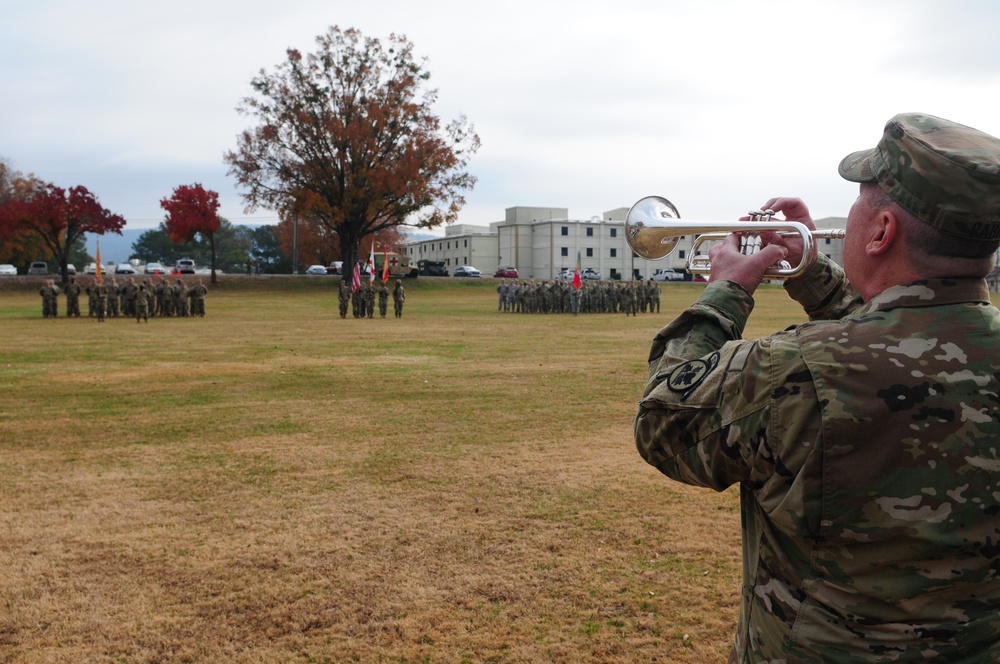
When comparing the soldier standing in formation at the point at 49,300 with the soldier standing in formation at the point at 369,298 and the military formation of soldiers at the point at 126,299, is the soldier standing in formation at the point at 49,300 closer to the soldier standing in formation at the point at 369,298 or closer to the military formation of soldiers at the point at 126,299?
the military formation of soldiers at the point at 126,299

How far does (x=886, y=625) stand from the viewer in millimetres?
1889

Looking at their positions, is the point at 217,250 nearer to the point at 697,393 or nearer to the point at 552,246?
the point at 552,246

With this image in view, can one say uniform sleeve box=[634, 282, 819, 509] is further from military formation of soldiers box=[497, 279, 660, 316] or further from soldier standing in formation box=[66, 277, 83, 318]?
military formation of soldiers box=[497, 279, 660, 316]

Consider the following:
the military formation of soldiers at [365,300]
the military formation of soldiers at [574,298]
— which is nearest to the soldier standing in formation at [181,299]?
the military formation of soldiers at [365,300]

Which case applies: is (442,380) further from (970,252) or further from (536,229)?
(536,229)

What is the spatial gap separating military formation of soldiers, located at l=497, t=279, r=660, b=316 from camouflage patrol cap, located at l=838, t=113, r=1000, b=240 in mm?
34730

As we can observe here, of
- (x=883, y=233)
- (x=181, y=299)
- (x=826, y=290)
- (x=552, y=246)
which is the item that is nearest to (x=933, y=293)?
(x=883, y=233)

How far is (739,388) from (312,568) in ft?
13.9

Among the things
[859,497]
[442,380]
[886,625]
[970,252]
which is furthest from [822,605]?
[442,380]

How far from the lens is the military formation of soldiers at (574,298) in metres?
37.6

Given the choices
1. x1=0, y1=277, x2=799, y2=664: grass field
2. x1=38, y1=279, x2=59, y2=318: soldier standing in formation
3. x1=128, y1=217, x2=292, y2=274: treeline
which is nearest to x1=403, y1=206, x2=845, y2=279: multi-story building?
x1=128, y1=217, x2=292, y2=274: treeline

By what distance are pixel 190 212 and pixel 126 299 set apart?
27.3m

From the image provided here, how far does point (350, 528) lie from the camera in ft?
20.7

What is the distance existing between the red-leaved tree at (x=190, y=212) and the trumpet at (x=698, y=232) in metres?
57.6
